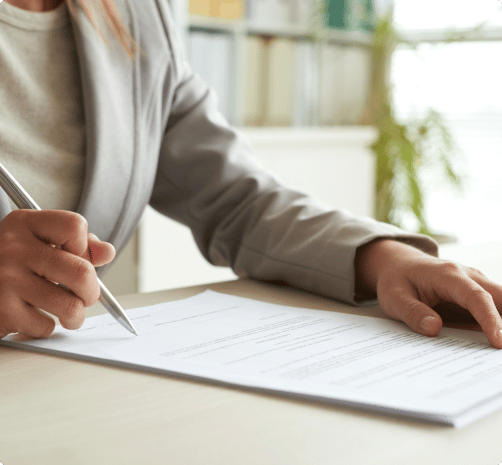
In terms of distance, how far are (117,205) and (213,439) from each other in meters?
0.53

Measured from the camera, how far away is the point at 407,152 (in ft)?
8.99

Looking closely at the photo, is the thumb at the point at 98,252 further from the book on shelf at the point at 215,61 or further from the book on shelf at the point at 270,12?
the book on shelf at the point at 270,12

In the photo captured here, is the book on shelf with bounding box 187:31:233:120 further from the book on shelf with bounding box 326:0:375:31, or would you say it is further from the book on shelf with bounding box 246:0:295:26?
the book on shelf with bounding box 326:0:375:31

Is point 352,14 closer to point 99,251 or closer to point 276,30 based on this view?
point 276,30

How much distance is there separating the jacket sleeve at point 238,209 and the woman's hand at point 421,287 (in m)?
0.03

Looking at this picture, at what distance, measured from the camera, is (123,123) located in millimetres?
837

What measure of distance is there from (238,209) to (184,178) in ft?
0.32

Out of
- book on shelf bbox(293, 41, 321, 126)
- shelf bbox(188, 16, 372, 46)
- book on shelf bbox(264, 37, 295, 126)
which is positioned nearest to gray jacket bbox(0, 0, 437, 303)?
shelf bbox(188, 16, 372, 46)

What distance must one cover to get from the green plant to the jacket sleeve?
1.95m

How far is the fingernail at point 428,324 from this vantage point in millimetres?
550

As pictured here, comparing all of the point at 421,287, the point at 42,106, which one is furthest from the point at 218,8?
the point at 421,287

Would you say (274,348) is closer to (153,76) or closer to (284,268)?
(284,268)

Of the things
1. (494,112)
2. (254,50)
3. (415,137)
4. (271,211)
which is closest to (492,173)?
(494,112)

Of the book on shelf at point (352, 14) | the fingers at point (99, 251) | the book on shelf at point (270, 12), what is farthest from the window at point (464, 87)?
the fingers at point (99, 251)
